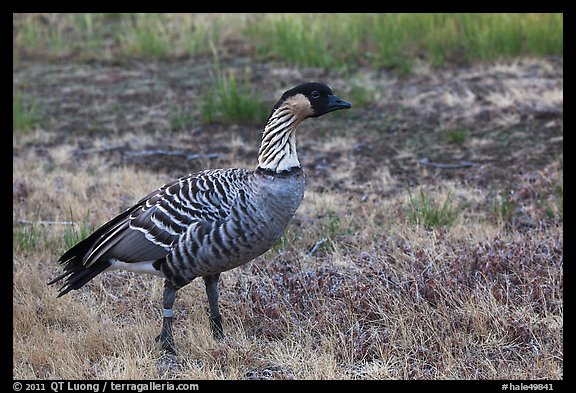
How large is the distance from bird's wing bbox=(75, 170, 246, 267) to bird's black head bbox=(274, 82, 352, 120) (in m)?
0.62

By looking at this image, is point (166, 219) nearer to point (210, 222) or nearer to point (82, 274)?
point (210, 222)

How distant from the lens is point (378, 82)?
499 inches

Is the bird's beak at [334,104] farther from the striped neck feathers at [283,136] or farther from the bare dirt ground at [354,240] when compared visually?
the bare dirt ground at [354,240]

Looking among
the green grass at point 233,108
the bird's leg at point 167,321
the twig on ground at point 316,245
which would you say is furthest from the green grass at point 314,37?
the bird's leg at point 167,321

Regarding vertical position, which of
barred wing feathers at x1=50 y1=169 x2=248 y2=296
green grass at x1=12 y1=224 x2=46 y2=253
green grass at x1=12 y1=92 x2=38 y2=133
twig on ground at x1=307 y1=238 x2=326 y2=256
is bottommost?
twig on ground at x1=307 y1=238 x2=326 y2=256

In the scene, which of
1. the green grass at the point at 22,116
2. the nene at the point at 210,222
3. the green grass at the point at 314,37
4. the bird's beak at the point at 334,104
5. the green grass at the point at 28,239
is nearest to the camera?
the nene at the point at 210,222

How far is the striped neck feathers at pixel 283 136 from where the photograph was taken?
540 cm

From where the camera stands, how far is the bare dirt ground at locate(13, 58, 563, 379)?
5320mm

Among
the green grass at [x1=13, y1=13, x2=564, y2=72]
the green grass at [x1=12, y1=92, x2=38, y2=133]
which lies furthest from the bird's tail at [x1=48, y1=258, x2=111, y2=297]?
the green grass at [x1=13, y1=13, x2=564, y2=72]

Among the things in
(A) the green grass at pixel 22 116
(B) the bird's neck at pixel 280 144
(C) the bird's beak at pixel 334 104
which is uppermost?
(C) the bird's beak at pixel 334 104

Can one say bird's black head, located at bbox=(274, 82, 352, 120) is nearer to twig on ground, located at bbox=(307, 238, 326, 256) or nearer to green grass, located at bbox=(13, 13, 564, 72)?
twig on ground, located at bbox=(307, 238, 326, 256)

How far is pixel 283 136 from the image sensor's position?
546 centimetres

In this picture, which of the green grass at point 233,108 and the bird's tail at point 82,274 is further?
the green grass at point 233,108

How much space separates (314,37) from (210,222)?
9537 millimetres
